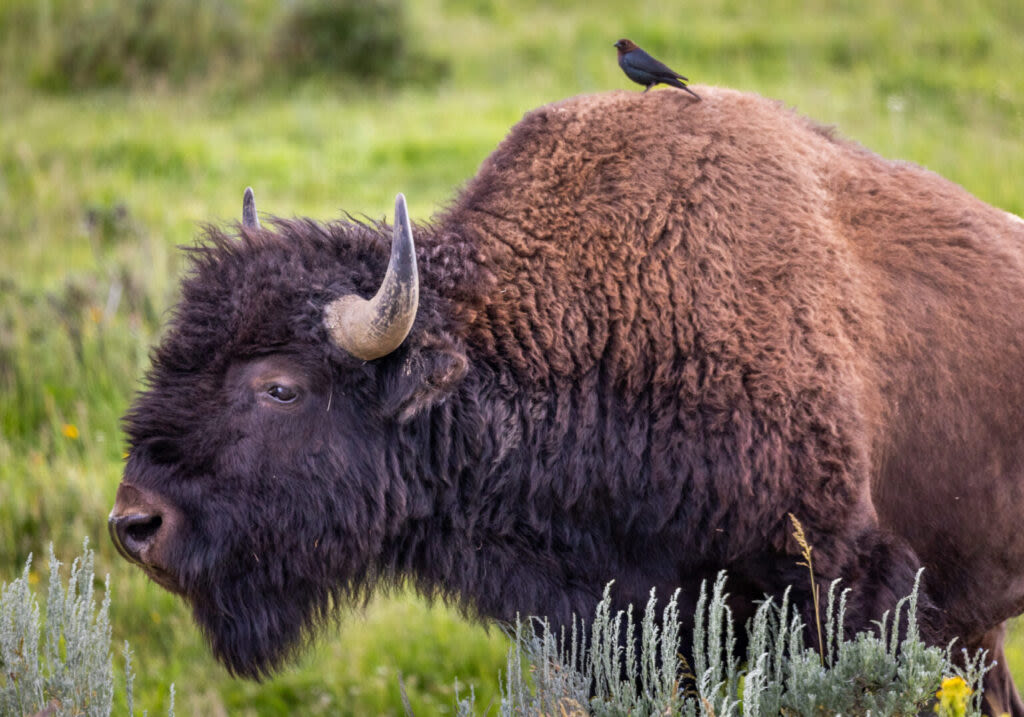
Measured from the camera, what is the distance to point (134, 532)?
3.37 m

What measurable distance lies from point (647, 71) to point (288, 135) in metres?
8.01

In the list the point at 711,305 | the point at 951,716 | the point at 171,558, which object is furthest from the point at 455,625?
the point at 951,716

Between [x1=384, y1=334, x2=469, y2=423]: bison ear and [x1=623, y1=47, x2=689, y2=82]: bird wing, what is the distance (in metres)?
1.30

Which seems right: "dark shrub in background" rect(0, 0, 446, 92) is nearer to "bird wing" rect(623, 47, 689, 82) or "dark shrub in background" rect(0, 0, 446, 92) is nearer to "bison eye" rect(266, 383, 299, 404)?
"bird wing" rect(623, 47, 689, 82)

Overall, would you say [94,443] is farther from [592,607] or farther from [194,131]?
[194,131]

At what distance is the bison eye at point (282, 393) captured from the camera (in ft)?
11.2

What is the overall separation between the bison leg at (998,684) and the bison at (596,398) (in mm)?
701

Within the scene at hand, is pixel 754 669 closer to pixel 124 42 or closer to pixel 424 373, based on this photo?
pixel 424 373

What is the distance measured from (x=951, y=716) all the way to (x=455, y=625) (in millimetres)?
2813

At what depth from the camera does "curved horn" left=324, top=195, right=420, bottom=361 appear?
10.4 feet

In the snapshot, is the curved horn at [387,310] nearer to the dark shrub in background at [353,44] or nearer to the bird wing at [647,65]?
the bird wing at [647,65]

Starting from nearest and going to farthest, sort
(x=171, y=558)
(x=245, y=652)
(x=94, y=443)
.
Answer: (x=171, y=558), (x=245, y=652), (x=94, y=443)

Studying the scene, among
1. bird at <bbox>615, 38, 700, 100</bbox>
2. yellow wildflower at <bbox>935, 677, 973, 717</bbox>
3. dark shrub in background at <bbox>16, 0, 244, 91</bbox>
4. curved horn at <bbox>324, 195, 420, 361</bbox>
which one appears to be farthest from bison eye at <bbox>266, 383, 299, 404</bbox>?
dark shrub in background at <bbox>16, 0, 244, 91</bbox>

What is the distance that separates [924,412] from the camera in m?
3.58
